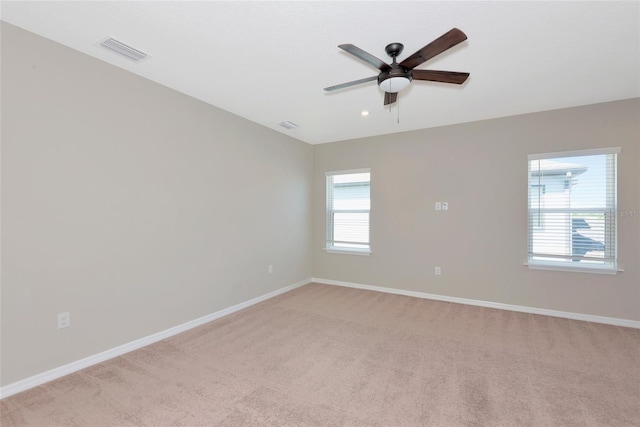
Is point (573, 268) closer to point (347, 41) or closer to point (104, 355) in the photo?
point (347, 41)

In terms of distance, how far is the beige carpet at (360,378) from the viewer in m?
1.88

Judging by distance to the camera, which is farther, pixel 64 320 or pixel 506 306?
pixel 506 306

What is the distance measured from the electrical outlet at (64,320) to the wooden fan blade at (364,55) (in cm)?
300

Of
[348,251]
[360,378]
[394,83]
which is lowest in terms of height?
[360,378]

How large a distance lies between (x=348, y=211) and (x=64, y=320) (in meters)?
4.07

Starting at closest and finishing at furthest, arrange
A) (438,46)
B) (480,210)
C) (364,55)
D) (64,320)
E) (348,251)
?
1. (438,46)
2. (364,55)
3. (64,320)
4. (480,210)
5. (348,251)

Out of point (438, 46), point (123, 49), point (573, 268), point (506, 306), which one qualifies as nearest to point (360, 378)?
point (438, 46)

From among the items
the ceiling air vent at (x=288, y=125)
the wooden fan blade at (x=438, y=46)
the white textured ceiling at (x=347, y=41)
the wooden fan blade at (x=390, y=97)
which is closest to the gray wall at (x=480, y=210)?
the white textured ceiling at (x=347, y=41)

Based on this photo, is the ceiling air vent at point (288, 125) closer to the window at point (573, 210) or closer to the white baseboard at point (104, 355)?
the white baseboard at point (104, 355)

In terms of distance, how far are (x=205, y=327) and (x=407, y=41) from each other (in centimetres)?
355

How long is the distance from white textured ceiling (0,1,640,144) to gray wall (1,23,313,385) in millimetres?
312

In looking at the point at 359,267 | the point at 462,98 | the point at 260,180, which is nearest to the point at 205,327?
the point at 260,180

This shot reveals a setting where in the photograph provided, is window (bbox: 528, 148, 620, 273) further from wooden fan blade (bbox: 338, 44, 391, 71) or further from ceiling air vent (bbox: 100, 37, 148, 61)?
ceiling air vent (bbox: 100, 37, 148, 61)

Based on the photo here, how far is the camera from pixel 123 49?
238 cm
